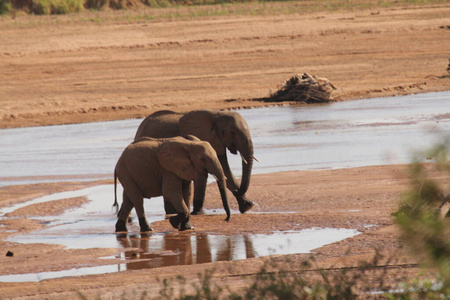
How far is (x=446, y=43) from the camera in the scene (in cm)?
3669

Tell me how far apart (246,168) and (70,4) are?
47.0 metres

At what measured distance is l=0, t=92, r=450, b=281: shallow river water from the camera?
10.0 meters

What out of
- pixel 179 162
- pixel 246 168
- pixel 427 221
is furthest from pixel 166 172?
pixel 427 221

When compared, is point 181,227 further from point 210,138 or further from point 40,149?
point 40,149

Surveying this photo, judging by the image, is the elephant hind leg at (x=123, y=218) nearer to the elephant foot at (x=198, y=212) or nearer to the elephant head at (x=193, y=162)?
the elephant head at (x=193, y=162)

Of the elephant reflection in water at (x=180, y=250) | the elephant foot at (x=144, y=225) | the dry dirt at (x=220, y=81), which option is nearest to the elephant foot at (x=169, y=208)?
the dry dirt at (x=220, y=81)

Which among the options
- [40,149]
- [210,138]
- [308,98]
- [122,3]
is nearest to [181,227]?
[210,138]

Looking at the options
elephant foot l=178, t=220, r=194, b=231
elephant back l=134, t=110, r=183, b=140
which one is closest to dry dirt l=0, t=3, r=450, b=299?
elephant foot l=178, t=220, r=194, b=231

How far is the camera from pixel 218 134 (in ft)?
41.4

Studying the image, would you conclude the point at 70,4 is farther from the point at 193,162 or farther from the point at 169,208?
the point at 193,162

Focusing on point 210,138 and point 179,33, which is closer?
point 210,138

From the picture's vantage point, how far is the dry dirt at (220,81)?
942cm

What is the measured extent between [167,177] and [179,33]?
28.2 m

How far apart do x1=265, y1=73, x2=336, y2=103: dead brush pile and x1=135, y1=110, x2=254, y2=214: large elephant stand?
13532 millimetres
